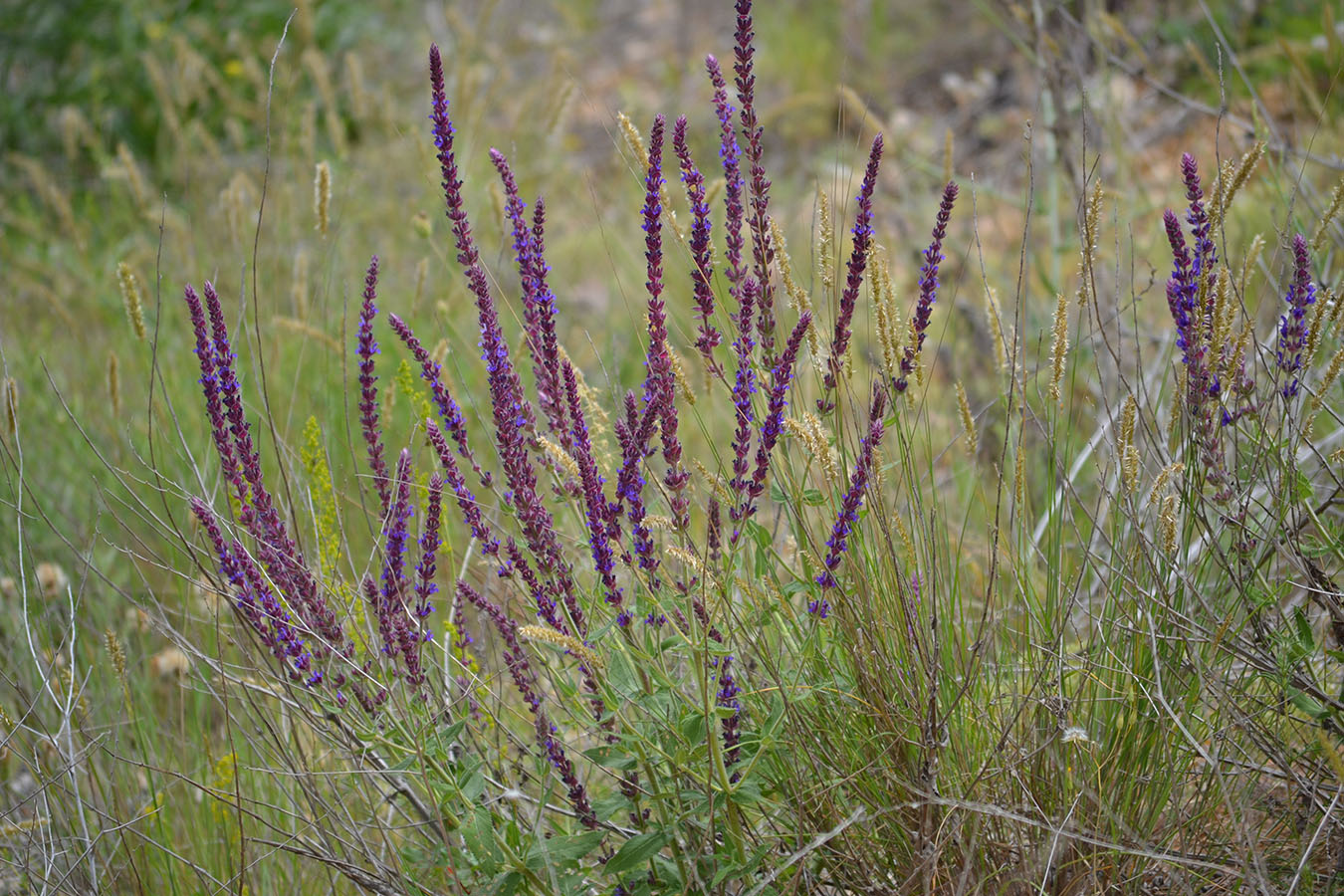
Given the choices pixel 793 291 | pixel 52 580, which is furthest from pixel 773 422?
pixel 52 580

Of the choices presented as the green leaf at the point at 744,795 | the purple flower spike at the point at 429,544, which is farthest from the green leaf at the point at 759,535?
the purple flower spike at the point at 429,544

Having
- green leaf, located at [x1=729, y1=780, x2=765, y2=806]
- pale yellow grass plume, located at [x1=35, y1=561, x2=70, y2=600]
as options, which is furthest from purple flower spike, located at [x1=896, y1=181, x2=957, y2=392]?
pale yellow grass plume, located at [x1=35, y1=561, x2=70, y2=600]

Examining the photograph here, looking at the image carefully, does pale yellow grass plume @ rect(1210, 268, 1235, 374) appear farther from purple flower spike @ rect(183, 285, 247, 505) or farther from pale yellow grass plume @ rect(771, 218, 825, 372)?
purple flower spike @ rect(183, 285, 247, 505)

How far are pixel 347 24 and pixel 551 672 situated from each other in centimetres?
674

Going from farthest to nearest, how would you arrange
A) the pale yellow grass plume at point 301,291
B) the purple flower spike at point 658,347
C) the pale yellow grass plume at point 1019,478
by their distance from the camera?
1. the pale yellow grass plume at point 301,291
2. the pale yellow grass plume at point 1019,478
3. the purple flower spike at point 658,347

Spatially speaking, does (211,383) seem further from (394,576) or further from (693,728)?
(693,728)

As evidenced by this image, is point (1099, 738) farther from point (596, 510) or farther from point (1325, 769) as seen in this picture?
point (596, 510)

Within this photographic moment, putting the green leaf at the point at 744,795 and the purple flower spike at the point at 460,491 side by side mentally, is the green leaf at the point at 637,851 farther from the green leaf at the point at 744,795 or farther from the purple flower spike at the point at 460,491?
the purple flower spike at the point at 460,491

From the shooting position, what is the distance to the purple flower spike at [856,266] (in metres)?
1.62

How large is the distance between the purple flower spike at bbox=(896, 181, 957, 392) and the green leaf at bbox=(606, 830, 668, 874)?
2.56ft

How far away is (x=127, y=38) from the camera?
648cm

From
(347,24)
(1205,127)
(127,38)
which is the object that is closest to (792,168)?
(1205,127)

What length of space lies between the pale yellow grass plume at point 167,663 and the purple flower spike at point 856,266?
187 cm

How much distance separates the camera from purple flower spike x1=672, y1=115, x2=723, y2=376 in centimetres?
170
